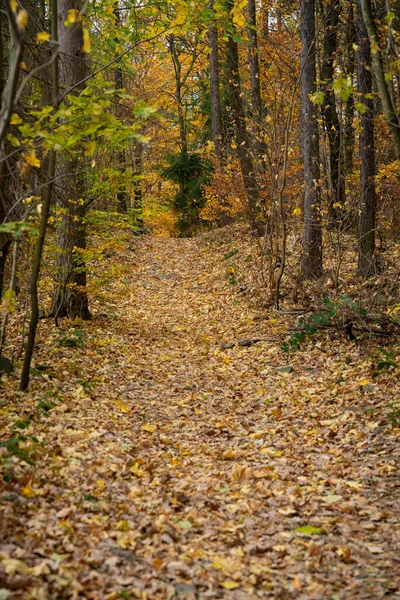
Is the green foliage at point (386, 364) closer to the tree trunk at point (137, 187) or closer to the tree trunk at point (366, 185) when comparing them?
the tree trunk at point (366, 185)

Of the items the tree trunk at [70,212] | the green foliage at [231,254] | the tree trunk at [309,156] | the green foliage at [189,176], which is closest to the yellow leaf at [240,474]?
the tree trunk at [70,212]

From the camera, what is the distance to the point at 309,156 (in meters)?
9.66

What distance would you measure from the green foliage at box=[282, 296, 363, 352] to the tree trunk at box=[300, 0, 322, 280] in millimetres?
1520

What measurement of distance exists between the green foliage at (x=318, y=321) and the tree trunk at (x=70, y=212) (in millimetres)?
3331

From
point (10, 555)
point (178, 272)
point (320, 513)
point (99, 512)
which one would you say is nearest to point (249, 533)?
point (320, 513)

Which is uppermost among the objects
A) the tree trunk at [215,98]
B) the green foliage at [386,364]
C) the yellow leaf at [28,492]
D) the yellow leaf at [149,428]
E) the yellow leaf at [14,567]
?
the tree trunk at [215,98]

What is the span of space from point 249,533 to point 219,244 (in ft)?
44.4

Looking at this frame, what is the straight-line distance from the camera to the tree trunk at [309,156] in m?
9.44

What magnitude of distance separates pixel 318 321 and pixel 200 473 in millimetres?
3491

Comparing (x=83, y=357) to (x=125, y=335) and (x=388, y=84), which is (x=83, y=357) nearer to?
(x=125, y=335)

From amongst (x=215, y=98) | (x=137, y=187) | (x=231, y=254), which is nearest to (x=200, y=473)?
(x=137, y=187)

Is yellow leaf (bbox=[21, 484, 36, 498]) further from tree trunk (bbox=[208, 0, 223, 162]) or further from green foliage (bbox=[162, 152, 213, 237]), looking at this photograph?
green foliage (bbox=[162, 152, 213, 237])

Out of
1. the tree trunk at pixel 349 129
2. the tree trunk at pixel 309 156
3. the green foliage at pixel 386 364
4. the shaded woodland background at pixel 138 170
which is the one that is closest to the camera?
the shaded woodland background at pixel 138 170

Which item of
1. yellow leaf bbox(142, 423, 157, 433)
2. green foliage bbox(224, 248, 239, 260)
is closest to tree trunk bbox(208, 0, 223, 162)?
green foliage bbox(224, 248, 239, 260)
